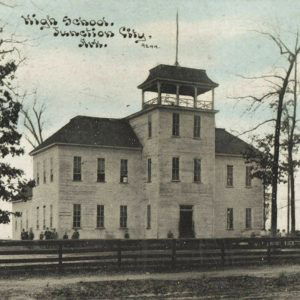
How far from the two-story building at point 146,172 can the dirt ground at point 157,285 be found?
23074mm

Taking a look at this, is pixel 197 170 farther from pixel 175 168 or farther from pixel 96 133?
pixel 96 133

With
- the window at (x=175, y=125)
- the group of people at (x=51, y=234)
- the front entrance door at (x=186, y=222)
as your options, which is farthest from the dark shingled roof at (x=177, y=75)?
the group of people at (x=51, y=234)

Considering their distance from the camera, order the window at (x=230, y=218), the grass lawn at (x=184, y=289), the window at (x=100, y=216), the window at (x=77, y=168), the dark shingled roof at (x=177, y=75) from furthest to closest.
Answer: the window at (x=230, y=218) → the dark shingled roof at (x=177, y=75) → the window at (x=100, y=216) → the window at (x=77, y=168) → the grass lawn at (x=184, y=289)

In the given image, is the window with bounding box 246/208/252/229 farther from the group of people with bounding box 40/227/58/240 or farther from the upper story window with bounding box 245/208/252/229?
the group of people with bounding box 40/227/58/240

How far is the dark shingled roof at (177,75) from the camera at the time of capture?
138 ft

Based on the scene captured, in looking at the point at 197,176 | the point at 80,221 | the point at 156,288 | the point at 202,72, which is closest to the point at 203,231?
the point at 197,176

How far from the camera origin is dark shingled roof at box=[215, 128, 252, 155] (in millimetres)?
45938

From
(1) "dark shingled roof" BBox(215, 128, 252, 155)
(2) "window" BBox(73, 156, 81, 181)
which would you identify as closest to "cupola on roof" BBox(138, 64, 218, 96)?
(1) "dark shingled roof" BBox(215, 128, 252, 155)

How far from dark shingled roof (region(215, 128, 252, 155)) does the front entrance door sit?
5911 millimetres

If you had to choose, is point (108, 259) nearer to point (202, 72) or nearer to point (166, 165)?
point (166, 165)

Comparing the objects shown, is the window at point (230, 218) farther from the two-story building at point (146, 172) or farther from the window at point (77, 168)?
the window at point (77, 168)

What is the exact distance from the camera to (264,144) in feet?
104

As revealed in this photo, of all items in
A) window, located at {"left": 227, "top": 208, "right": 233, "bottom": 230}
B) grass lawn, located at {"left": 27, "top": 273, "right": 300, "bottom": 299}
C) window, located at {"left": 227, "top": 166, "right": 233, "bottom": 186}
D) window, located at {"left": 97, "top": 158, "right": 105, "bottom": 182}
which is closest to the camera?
grass lawn, located at {"left": 27, "top": 273, "right": 300, "bottom": 299}

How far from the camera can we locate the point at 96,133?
142ft
